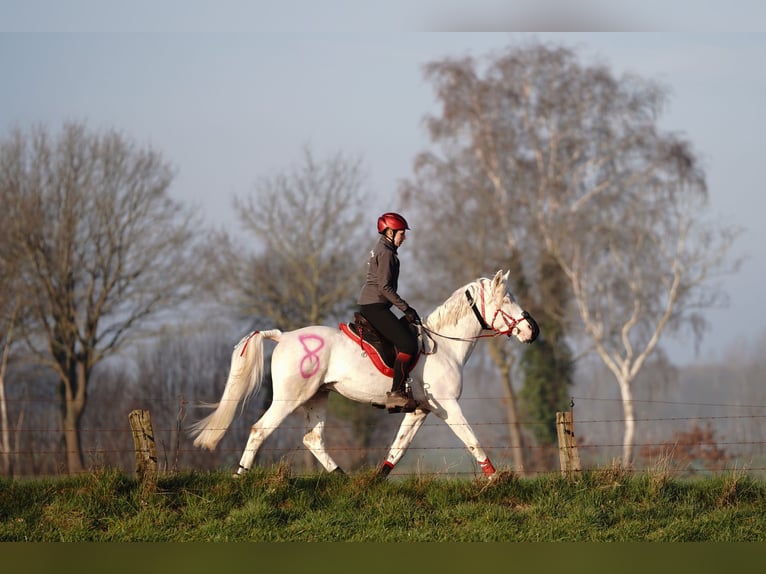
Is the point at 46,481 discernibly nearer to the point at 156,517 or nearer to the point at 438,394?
the point at 156,517

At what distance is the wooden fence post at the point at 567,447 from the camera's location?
1113 cm

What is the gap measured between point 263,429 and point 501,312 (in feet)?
9.84

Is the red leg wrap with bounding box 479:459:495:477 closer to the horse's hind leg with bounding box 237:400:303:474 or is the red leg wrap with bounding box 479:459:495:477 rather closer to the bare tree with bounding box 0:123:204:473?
the horse's hind leg with bounding box 237:400:303:474

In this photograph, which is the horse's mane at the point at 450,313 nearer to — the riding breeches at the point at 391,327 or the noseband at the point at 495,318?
the noseband at the point at 495,318

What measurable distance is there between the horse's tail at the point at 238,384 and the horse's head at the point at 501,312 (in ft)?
7.72

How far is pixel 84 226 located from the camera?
3744 cm

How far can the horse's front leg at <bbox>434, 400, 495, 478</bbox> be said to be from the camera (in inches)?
430

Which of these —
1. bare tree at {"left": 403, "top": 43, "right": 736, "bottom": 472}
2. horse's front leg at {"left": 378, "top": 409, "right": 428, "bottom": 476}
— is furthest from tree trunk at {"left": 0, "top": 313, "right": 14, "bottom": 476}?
horse's front leg at {"left": 378, "top": 409, "right": 428, "bottom": 476}

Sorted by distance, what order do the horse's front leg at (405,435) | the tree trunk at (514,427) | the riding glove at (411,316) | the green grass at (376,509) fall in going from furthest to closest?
the tree trunk at (514,427)
the horse's front leg at (405,435)
the riding glove at (411,316)
the green grass at (376,509)

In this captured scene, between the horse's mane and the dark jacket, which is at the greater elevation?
the dark jacket

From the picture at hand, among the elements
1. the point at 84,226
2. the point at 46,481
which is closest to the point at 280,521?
the point at 46,481

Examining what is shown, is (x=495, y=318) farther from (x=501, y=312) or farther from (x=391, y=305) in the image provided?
(x=391, y=305)

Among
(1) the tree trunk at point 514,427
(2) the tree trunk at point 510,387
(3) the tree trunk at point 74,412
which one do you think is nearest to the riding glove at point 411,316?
(3) the tree trunk at point 74,412

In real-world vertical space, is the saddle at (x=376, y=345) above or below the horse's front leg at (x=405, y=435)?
above
